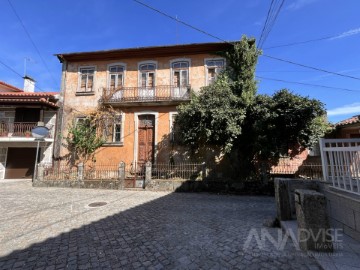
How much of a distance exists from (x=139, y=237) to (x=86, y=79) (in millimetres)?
13773

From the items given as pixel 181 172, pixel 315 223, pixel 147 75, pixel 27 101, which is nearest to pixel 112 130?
pixel 147 75

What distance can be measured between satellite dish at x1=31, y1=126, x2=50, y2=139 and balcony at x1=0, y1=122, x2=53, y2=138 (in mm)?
836

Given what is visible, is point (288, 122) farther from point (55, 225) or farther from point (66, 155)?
point (66, 155)

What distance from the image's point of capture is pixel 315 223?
3377 millimetres

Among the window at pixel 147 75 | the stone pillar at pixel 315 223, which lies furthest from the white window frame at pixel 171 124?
the stone pillar at pixel 315 223

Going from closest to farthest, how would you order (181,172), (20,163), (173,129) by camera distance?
(181,172) < (173,129) < (20,163)

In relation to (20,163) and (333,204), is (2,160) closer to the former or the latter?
(20,163)

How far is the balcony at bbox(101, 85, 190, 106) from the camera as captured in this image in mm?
13859

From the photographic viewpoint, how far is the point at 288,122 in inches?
372

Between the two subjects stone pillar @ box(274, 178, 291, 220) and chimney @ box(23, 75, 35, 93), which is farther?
chimney @ box(23, 75, 35, 93)

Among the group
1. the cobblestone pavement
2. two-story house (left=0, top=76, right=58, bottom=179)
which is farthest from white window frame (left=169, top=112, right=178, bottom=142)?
two-story house (left=0, top=76, right=58, bottom=179)

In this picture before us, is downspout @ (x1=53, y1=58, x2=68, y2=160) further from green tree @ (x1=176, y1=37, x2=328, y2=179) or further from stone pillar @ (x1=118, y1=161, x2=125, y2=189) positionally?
green tree @ (x1=176, y1=37, x2=328, y2=179)

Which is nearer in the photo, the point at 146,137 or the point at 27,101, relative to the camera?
the point at 27,101

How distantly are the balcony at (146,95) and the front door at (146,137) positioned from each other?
3.85ft
